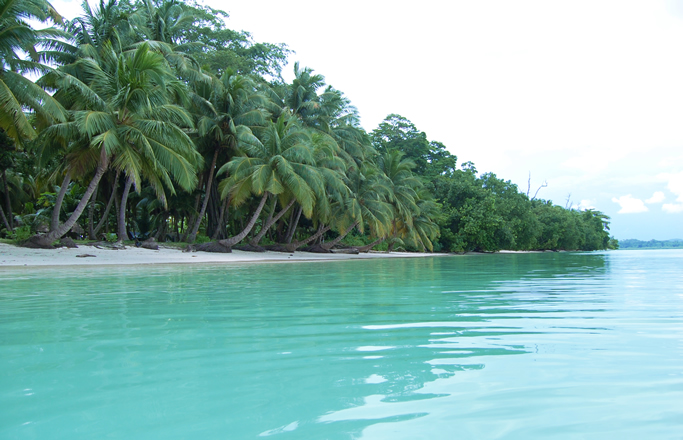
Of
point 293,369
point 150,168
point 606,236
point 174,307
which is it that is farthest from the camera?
point 606,236

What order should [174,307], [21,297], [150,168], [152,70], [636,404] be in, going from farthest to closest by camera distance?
1. [150,168]
2. [152,70]
3. [21,297]
4. [174,307]
5. [636,404]

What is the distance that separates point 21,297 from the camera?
6246 millimetres

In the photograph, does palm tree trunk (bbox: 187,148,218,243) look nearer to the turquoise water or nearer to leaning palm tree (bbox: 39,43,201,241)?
leaning palm tree (bbox: 39,43,201,241)

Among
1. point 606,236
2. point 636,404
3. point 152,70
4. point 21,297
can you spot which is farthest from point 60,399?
point 606,236

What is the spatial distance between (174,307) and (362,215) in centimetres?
2154

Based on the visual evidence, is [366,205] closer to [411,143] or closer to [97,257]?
[97,257]

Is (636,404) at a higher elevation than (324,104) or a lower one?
lower

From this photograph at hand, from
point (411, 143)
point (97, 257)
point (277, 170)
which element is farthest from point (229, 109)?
point (411, 143)

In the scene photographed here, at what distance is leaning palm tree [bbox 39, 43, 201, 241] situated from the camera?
1498 cm

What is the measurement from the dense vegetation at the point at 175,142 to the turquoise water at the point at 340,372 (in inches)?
468

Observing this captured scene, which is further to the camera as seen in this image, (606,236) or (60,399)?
(606,236)

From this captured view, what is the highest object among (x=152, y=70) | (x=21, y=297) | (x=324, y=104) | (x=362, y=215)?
(x=324, y=104)

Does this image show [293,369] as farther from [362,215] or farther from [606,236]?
[606,236]

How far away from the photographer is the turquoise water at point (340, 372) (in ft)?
6.37
